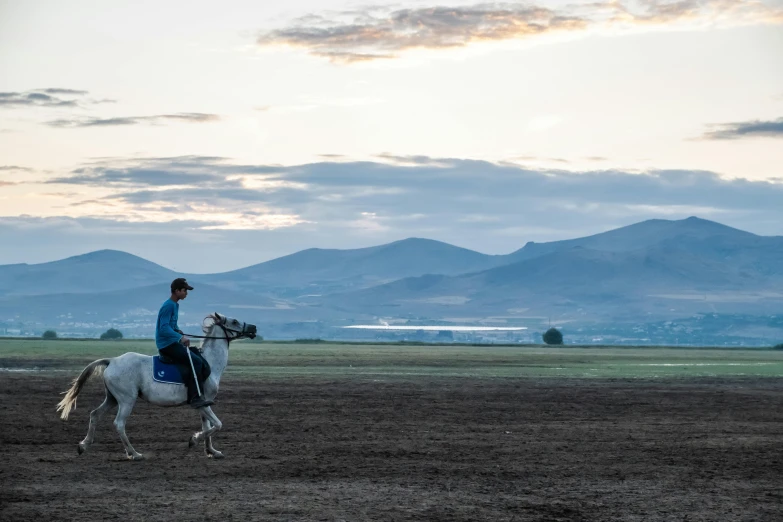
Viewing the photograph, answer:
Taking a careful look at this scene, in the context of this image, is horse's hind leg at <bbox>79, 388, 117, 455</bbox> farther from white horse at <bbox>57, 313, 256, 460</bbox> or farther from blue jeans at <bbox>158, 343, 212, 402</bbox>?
blue jeans at <bbox>158, 343, 212, 402</bbox>

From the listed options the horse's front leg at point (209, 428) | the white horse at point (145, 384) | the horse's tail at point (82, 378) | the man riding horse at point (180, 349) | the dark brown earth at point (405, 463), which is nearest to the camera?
the dark brown earth at point (405, 463)

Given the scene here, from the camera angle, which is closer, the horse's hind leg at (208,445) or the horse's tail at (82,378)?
the horse's tail at (82,378)

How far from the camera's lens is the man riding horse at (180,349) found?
1819cm

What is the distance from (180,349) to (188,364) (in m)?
0.30

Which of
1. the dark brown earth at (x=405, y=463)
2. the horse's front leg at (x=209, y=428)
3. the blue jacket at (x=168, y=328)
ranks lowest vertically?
the dark brown earth at (x=405, y=463)

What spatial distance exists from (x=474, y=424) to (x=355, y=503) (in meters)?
11.1

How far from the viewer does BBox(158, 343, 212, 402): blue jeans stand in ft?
59.8

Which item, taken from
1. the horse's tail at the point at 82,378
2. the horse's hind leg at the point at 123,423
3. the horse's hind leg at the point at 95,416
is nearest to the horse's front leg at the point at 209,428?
the horse's hind leg at the point at 123,423

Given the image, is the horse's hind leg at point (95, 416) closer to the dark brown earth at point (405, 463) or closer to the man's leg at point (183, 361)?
the dark brown earth at point (405, 463)

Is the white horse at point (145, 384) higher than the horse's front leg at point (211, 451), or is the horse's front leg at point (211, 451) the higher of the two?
the white horse at point (145, 384)

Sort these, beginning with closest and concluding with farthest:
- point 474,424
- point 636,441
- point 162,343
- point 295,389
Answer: point 162,343, point 636,441, point 474,424, point 295,389

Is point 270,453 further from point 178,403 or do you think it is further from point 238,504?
point 238,504

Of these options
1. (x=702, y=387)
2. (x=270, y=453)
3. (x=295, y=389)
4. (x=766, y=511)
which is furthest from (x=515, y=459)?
(x=702, y=387)

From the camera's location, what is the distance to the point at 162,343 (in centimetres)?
1827
